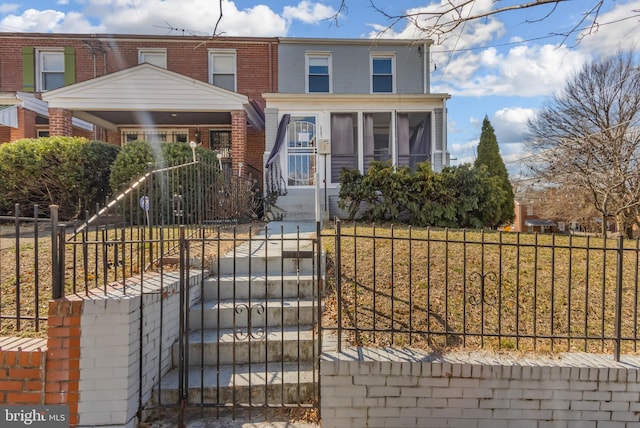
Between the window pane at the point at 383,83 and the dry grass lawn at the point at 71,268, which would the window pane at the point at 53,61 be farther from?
the window pane at the point at 383,83

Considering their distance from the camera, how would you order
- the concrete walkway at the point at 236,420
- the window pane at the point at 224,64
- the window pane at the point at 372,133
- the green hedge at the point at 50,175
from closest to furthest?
the concrete walkway at the point at 236,420, the green hedge at the point at 50,175, the window pane at the point at 372,133, the window pane at the point at 224,64

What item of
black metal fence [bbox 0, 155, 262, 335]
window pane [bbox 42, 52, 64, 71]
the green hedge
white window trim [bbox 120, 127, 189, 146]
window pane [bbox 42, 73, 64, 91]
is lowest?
black metal fence [bbox 0, 155, 262, 335]

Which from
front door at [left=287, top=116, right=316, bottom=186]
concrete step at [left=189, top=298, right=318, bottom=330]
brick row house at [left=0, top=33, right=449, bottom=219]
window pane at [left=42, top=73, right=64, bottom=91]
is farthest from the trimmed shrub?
window pane at [left=42, top=73, right=64, bottom=91]

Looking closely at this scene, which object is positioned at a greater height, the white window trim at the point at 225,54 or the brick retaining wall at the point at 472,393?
the white window trim at the point at 225,54

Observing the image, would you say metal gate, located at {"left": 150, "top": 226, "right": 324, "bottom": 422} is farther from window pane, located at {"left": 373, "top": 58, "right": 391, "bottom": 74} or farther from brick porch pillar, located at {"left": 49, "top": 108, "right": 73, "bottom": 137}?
window pane, located at {"left": 373, "top": 58, "right": 391, "bottom": 74}

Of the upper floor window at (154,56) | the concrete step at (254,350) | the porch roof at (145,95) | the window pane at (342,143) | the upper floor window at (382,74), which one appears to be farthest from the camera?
the upper floor window at (382,74)

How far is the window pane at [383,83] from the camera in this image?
13922mm

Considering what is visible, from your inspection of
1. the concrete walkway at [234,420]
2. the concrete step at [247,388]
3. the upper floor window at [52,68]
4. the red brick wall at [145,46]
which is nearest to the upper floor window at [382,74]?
the red brick wall at [145,46]

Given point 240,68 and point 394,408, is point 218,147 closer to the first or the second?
point 240,68

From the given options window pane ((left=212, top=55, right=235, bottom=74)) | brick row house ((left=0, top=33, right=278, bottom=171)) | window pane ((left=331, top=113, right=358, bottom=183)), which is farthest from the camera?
window pane ((left=212, top=55, right=235, bottom=74))

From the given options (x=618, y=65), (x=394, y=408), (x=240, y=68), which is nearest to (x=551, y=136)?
(x=618, y=65)

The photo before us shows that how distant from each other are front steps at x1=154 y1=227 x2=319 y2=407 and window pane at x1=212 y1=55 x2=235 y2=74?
39.4 ft

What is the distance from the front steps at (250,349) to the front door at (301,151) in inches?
292

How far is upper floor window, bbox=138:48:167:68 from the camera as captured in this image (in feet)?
44.3
